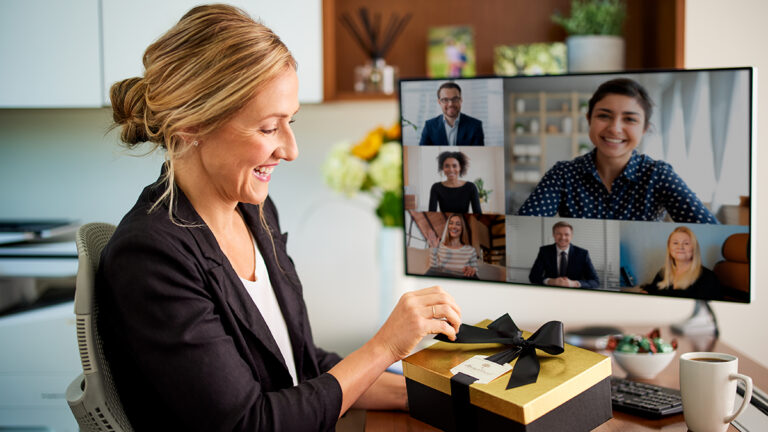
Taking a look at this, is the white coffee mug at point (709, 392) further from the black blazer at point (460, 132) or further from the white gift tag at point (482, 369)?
the black blazer at point (460, 132)

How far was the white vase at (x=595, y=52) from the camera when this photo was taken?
2.10m

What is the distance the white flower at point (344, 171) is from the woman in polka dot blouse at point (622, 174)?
2.63 feet

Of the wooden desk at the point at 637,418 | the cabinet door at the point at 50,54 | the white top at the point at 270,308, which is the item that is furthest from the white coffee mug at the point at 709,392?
the cabinet door at the point at 50,54

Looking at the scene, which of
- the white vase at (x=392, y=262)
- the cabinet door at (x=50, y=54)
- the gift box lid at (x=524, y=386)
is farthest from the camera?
the cabinet door at (x=50, y=54)

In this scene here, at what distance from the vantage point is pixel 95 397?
94 cm

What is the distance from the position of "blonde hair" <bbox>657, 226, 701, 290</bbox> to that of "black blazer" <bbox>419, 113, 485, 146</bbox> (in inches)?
13.8

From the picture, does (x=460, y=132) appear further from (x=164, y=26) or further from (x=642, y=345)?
(x=164, y=26)

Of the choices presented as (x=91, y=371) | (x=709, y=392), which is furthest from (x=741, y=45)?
(x=91, y=371)

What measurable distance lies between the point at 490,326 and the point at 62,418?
5.01 ft

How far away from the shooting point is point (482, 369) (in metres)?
0.93

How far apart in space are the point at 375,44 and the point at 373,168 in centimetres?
61

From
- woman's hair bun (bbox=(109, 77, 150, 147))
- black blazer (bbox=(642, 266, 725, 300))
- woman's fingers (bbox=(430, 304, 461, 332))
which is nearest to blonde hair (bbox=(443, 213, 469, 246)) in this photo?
woman's fingers (bbox=(430, 304, 461, 332))

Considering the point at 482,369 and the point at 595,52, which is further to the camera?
the point at 595,52

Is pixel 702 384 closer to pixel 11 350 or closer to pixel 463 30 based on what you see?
pixel 463 30
